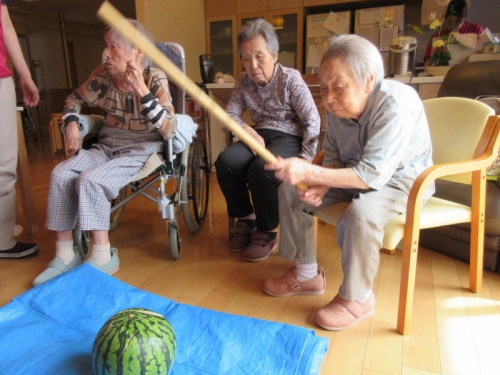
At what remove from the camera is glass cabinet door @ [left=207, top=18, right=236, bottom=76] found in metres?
5.22

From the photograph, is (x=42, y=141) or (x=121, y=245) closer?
(x=121, y=245)

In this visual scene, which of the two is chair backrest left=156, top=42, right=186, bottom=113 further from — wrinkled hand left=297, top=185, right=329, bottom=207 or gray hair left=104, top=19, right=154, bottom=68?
wrinkled hand left=297, top=185, right=329, bottom=207

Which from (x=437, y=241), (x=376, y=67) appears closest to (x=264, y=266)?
(x=437, y=241)

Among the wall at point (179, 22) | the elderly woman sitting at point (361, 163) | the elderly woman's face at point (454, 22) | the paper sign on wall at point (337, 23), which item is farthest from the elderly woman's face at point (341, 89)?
the paper sign on wall at point (337, 23)

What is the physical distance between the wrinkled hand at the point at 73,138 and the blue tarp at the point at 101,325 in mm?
559

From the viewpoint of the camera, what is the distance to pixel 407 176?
1.21 meters

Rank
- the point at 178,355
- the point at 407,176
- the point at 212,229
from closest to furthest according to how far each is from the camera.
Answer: the point at 178,355 → the point at 407,176 → the point at 212,229

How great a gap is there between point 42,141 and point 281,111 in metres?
6.03

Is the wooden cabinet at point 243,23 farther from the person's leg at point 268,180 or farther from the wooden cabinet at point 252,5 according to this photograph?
the person's leg at point 268,180

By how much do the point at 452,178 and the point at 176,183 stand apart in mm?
1238

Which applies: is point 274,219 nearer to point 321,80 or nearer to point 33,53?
point 321,80

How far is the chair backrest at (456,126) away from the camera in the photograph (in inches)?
52.0

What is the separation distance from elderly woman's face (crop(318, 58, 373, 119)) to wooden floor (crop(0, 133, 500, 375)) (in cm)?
73

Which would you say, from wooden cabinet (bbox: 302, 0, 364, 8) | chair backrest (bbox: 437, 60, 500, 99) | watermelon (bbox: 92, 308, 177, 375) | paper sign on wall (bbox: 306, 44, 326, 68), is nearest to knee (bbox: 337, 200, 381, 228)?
watermelon (bbox: 92, 308, 177, 375)
